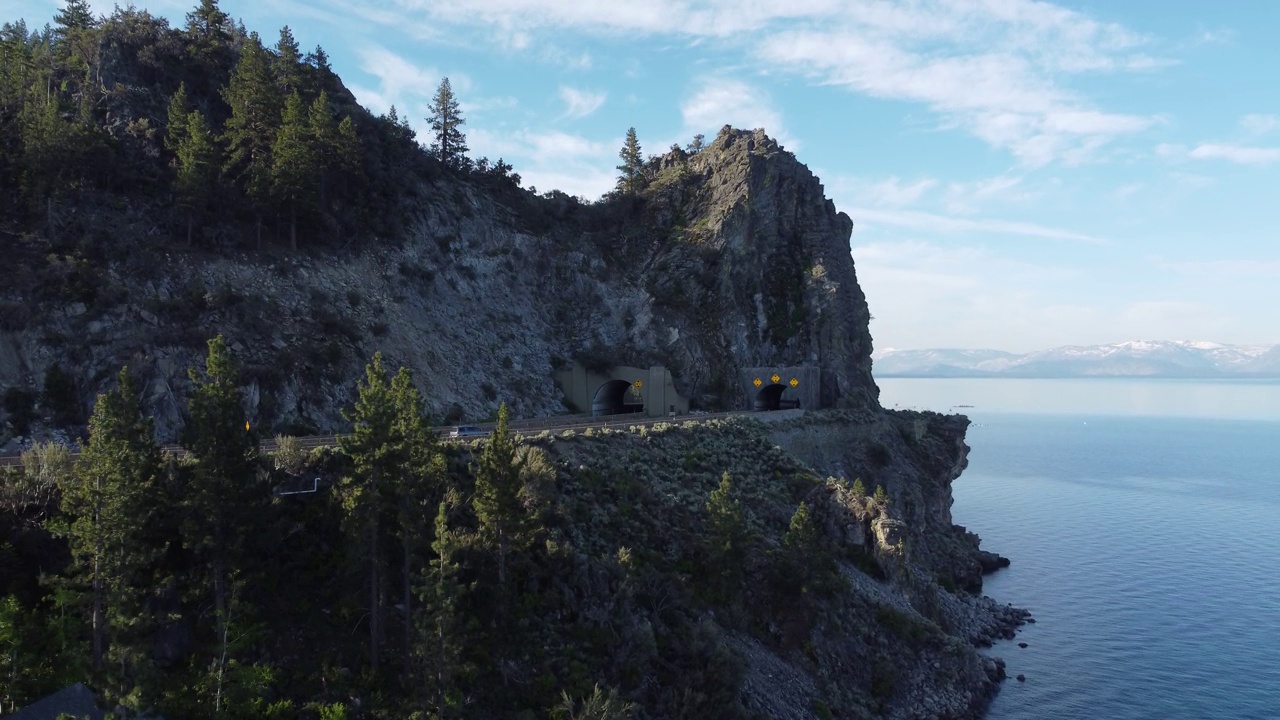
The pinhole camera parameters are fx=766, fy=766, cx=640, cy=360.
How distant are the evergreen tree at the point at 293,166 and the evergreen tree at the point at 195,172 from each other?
399 centimetres

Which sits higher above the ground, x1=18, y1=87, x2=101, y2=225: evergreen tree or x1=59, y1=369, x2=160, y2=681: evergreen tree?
x1=18, y1=87, x2=101, y2=225: evergreen tree

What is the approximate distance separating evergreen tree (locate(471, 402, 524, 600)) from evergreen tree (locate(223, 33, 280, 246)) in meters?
35.4

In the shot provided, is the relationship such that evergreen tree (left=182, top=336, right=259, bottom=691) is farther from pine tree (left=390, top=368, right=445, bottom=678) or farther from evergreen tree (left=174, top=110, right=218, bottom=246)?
evergreen tree (left=174, top=110, right=218, bottom=246)

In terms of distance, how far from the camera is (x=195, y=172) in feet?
169

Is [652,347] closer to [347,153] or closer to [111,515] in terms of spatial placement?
[347,153]

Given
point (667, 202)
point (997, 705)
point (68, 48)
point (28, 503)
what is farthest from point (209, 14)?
point (997, 705)

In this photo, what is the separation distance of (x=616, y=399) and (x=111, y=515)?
49897mm

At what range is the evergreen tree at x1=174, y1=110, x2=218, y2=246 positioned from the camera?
5134cm

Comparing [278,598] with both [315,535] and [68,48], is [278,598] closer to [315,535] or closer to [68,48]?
[315,535]

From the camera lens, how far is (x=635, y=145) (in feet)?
321

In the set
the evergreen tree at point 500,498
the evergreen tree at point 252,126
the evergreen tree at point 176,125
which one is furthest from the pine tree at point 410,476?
the evergreen tree at point 176,125

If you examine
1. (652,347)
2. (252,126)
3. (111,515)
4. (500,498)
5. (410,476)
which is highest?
(252,126)

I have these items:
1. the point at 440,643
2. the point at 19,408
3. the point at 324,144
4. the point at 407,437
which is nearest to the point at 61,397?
the point at 19,408

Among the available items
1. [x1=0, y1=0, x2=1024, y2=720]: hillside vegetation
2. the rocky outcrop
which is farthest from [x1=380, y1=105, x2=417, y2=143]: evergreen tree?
the rocky outcrop
